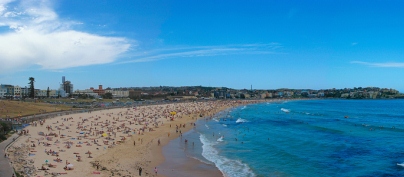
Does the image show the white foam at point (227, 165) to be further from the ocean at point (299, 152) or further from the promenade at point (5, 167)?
the promenade at point (5, 167)

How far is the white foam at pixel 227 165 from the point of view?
20156 mm

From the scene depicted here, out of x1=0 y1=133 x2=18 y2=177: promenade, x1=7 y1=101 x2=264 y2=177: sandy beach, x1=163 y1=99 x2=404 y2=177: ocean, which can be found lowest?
x1=163 y1=99 x2=404 y2=177: ocean

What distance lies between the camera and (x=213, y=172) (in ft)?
67.3

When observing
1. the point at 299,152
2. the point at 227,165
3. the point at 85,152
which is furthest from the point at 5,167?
the point at 299,152

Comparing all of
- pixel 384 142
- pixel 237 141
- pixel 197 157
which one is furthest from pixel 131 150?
pixel 384 142

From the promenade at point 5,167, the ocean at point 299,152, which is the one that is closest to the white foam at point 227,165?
the ocean at point 299,152

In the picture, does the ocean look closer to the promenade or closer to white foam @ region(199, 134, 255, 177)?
white foam @ region(199, 134, 255, 177)

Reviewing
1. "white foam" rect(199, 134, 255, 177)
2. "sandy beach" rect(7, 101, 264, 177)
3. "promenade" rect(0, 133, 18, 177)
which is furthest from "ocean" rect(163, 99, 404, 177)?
"promenade" rect(0, 133, 18, 177)

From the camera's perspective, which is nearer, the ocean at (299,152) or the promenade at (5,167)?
the promenade at (5,167)

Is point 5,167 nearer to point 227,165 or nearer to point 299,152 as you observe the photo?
point 227,165

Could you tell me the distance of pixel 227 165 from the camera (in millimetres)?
22156

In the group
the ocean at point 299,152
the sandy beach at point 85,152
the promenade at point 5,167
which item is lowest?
the ocean at point 299,152

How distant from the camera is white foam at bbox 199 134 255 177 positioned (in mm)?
20156

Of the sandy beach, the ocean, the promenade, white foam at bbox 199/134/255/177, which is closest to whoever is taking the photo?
the promenade
